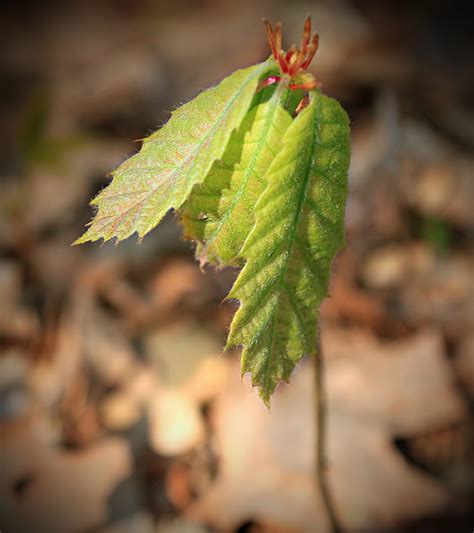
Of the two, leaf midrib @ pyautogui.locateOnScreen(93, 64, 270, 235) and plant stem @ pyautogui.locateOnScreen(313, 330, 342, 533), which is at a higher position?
leaf midrib @ pyautogui.locateOnScreen(93, 64, 270, 235)

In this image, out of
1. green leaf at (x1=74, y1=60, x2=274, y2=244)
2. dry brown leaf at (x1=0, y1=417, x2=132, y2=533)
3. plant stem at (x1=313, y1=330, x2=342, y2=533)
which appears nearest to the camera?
green leaf at (x1=74, y1=60, x2=274, y2=244)

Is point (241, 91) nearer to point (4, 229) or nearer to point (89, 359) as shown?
point (89, 359)

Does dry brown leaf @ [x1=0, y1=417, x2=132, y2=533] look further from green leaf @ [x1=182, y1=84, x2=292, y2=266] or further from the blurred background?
green leaf @ [x1=182, y1=84, x2=292, y2=266]

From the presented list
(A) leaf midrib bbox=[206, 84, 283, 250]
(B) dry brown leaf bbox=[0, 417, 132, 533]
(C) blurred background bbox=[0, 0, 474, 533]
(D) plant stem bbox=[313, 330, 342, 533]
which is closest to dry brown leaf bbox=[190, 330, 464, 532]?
(C) blurred background bbox=[0, 0, 474, 533]

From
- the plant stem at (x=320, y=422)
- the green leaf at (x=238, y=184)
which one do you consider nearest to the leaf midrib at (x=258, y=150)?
the green leaf at (x=238, y=184)

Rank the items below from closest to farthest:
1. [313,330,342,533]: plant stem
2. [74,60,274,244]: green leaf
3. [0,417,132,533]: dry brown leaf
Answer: [74,60,274,244]: green leaf
[313,330,342,533]: plant stem
[0,417,132,533]: dry brown leaf

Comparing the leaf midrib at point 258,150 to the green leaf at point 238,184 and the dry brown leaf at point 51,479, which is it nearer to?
the green leaf at point 238,184
